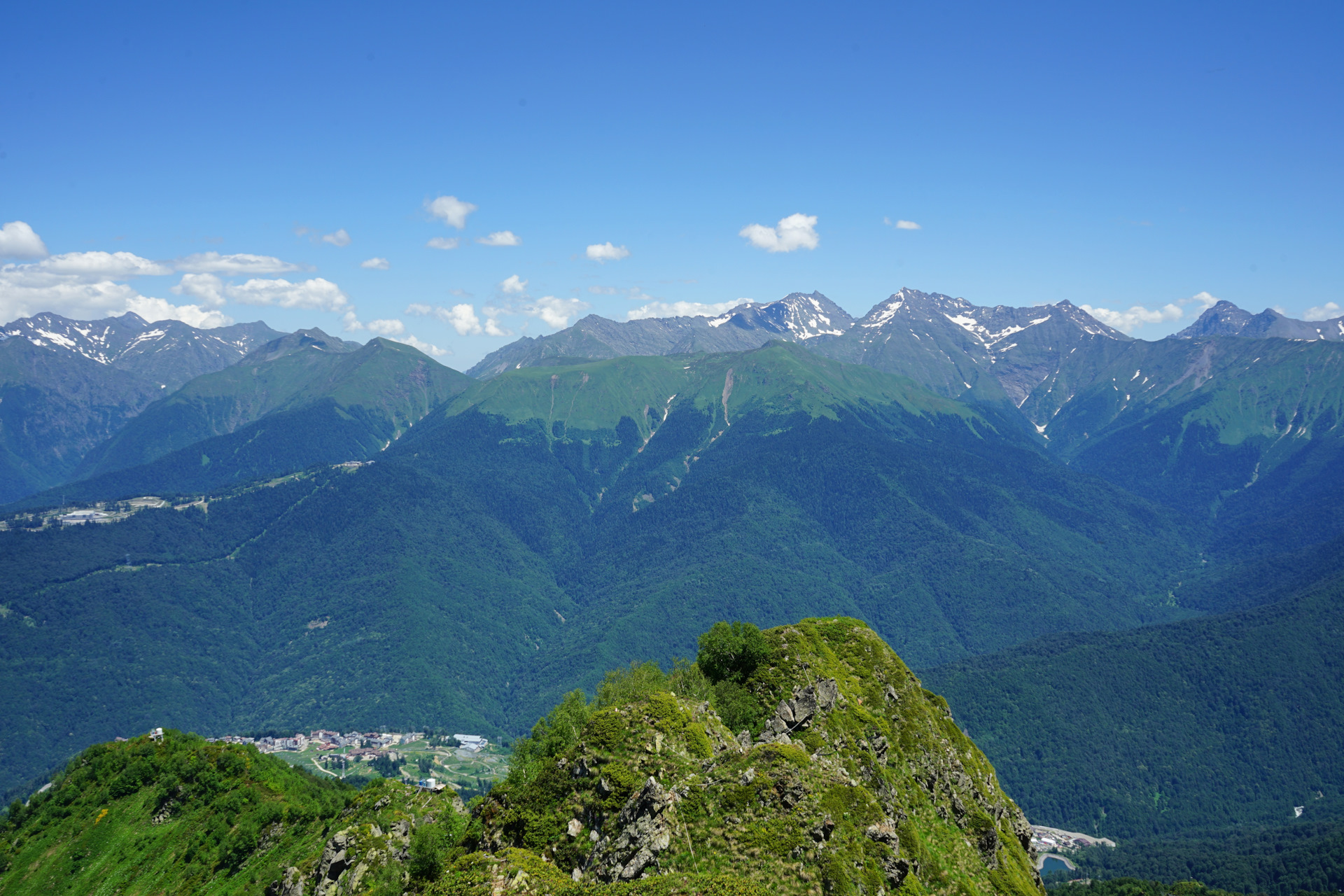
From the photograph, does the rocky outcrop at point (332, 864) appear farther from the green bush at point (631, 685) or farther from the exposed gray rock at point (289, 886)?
the green bush at point (631, 685)

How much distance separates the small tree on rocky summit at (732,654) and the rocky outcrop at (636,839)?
35.0 metres

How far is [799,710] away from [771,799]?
2654 centimetres

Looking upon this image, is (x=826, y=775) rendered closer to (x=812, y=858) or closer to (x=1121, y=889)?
(x=812, y=858)

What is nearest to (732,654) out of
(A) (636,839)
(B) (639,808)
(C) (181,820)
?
(B) (639,808)

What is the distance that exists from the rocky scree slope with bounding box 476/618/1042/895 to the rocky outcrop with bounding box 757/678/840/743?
0.52ft

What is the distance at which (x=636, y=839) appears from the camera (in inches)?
2050

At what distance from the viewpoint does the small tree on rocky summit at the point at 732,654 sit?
8881 cm

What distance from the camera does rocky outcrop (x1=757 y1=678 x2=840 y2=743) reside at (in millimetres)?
79438

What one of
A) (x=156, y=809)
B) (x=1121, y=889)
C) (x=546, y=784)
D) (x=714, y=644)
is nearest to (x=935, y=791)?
(x=714, y=644)

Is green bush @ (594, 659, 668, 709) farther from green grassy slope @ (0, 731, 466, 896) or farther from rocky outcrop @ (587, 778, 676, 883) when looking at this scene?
rocky outcrop @ (587, 778, 676, 883)

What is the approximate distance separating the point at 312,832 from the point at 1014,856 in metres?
70.1

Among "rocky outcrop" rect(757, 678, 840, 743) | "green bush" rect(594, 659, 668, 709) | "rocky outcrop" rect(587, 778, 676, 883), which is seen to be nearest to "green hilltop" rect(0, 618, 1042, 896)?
"rocky outcrop" rect(587, 778, 676, 883)

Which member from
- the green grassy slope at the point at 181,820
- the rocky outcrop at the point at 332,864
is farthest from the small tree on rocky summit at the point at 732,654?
the rocky outcrop at the point at 332,864

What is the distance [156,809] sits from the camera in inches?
3976
